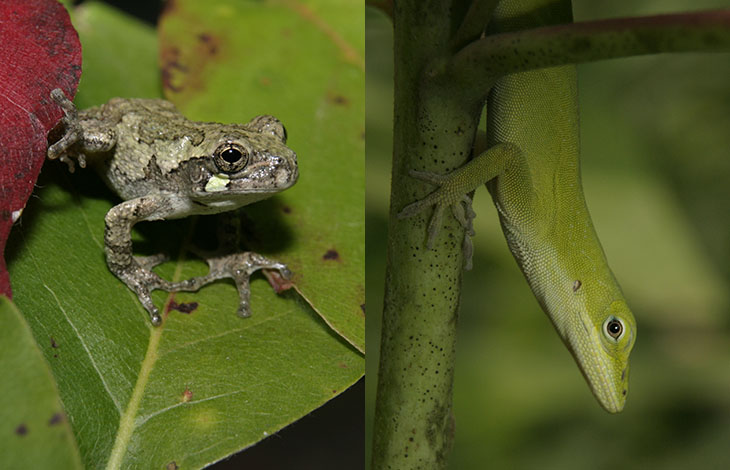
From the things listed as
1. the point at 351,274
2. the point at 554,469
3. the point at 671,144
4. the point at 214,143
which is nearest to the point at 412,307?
the point at 351,274

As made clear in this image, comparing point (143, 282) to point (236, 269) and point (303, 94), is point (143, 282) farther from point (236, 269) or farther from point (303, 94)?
point (303, 94)

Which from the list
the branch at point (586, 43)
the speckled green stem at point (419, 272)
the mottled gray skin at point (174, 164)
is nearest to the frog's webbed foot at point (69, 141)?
the mottled gray skin at point (174, 164)

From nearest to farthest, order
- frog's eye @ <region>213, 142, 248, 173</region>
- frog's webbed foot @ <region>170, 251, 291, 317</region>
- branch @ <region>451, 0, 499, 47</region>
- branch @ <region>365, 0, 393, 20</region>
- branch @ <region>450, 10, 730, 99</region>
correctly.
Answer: branch @ <region>450, 10, 730, 99</region> → branch @ <region>451, 0, 499, 47</region> → branch @ <region>365, 0, 393, 20</region> → frog's webbed foot @ <region>170, 251, 291, 317</region> → frog's eye @ <region>213, 142, 248, 173</region>

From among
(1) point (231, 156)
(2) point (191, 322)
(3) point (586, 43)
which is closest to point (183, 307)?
(2) point (191, 322)

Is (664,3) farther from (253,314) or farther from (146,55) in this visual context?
(253,314)

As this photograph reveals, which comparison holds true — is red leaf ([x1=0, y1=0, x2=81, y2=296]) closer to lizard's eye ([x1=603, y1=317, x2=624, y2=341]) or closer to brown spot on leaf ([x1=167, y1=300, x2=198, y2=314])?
brown spot on leaf ([x1=167, y1=300, x2=198, y2=314])

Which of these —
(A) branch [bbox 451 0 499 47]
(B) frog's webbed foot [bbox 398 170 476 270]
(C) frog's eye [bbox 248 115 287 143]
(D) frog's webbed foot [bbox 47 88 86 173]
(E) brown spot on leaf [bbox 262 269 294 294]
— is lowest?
(E) brown spot on leaf [bbox 262 269 294 294]

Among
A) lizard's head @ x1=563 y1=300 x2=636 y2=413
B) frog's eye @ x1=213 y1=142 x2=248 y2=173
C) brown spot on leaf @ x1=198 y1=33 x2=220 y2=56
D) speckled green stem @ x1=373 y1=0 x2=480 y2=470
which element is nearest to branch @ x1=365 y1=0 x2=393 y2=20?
speckled green stem @ x1=373 y1=0 x2=480 y2=470
